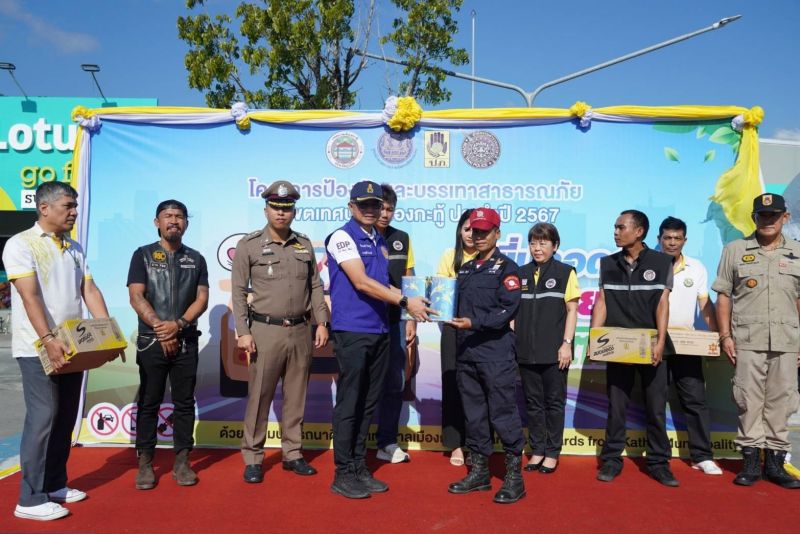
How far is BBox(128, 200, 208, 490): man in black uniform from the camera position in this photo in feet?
12.8

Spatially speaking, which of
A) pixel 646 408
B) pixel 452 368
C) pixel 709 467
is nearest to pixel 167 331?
pixel 452 368

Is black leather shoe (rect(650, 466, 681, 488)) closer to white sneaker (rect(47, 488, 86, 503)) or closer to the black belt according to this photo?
the black belt

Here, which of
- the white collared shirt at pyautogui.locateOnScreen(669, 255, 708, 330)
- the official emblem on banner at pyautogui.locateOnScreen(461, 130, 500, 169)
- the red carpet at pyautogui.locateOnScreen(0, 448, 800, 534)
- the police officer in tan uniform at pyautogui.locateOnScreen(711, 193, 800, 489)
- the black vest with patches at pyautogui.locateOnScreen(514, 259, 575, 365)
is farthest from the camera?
the official emblem on banner at pyautogui.locateOnScreen(461, 130, 500, 169)

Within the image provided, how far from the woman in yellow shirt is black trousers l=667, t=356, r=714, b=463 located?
5.08 feet

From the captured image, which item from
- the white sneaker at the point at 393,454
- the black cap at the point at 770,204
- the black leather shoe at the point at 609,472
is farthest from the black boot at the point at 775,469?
the white sneaker at the point at 393,454

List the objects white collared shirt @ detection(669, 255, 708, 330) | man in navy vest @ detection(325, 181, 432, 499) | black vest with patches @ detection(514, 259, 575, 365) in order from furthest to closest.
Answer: white collared shirt @ detection(669, 255, 708, 330), black vest with patches @ detection(514, 259, 575, 365), man in navy vest @ detection(325, 181, 432, 499)

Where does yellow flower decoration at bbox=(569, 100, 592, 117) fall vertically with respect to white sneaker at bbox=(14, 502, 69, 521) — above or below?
above

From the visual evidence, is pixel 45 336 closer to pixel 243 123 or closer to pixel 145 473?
pixel 145 473

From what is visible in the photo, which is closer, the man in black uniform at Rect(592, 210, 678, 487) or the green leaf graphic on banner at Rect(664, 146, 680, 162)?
the man in black uniform at Rect(592, 210, 678, 487)

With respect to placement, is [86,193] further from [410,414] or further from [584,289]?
[584,289]

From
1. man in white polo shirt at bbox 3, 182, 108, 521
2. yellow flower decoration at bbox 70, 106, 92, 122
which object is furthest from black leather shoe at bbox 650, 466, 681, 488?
yellow flower decoration at bbox 70, 106, 92, 122

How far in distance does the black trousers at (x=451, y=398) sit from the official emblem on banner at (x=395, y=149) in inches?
52.9

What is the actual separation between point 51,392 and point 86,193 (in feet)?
6.48

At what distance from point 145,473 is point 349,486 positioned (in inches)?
50.4
